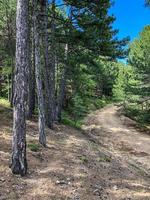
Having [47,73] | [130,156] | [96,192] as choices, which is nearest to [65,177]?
[96,192]

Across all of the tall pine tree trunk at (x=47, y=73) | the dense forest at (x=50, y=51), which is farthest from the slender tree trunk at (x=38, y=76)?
the tall pine tree trunk at (x=47, y=73)

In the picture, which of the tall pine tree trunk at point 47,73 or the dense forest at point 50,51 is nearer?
the dense forest at point 50,51

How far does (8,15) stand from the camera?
1045 inches

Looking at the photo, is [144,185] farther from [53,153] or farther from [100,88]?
[100,88]

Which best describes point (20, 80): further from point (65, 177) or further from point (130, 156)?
point (130, 156)

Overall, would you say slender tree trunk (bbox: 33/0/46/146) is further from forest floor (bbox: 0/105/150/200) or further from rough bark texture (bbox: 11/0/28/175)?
rough bark texture (bbox: 11/0/28/175)

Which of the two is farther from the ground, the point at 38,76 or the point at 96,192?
the point at 38,76

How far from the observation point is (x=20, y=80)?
32.1 feet

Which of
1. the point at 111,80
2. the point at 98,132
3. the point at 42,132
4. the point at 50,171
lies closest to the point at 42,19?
the point at 42,132

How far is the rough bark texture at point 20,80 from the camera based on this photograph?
973 cm

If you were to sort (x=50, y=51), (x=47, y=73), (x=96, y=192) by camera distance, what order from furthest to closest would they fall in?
(x=50, y=51), (x=47, y=73), (x=96, y=192)

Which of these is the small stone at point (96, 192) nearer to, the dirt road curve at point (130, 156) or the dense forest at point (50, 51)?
the dirt road curve at point (130, 156)

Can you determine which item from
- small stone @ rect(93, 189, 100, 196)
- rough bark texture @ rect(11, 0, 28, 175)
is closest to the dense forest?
rough bark texture @ rect(11, 0, 28, 175)

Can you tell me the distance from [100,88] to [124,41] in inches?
1763
